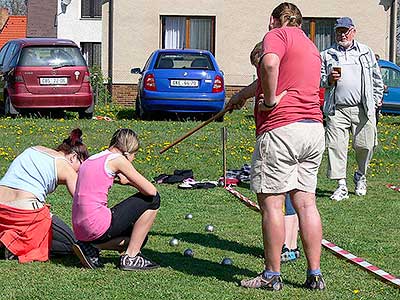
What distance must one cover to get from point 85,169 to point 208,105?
12.0 meters

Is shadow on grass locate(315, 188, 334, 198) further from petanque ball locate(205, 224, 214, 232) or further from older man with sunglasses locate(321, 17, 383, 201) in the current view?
petanque ball locate(205, 224, 214, 232)

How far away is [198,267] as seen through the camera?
7.16 m

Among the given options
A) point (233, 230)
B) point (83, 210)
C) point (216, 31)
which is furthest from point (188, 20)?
point (83, 210)

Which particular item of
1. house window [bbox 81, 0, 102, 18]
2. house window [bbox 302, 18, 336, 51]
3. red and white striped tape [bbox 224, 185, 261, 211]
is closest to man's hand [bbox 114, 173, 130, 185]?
red and white striped tape [bbox 224, 185, 261, 211]

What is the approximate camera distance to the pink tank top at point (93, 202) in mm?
6953

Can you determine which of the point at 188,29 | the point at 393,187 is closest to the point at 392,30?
the point at 188,29

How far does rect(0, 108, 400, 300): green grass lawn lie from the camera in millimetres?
6293

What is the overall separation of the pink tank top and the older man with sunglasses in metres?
4.02

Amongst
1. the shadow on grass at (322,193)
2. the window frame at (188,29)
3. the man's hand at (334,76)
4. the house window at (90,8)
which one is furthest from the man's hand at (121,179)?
the house window at (90,8)

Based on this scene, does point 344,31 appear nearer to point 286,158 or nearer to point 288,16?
point 288,16

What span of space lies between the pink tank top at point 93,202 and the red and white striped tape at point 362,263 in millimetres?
1935

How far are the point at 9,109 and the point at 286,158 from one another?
1310 cm

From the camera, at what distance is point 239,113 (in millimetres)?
21219

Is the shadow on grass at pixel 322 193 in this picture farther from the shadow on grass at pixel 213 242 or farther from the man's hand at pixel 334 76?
the shadow on grass at pixel 213 242
